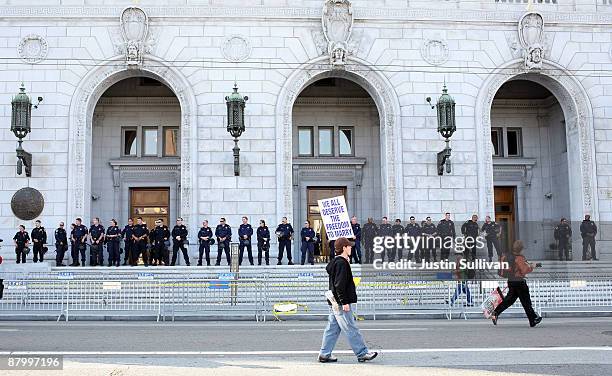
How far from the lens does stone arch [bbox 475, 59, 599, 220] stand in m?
26.5

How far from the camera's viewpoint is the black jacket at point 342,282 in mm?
9609

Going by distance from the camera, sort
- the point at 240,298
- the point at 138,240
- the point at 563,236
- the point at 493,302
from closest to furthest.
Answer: the point at 493,302, the point at 240,298, the point at 138,240, the point at 563,236

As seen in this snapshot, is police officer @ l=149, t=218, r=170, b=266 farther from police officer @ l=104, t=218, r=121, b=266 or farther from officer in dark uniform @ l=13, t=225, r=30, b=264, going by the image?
officer in dark uniform @ l=13, t=225, r=30, b=264

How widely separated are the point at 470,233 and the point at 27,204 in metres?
15.3

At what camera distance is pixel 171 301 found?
57.7ft

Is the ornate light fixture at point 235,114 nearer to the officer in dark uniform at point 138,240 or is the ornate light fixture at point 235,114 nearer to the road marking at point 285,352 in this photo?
the officer in dark uniform at point 138,240

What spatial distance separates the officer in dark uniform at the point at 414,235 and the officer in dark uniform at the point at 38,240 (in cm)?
1219

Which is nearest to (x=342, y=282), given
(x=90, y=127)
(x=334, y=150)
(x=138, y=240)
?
(x=138, y=240)

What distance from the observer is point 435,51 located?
1059 inches

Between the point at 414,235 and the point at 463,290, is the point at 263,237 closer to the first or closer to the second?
the point at 414,235

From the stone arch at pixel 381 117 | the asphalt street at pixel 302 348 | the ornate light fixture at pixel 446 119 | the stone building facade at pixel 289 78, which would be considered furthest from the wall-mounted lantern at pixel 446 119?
the asphalt street at pixel 302 348

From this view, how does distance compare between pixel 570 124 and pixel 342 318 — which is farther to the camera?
pixel 570 124

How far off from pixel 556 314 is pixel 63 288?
40.9 feet

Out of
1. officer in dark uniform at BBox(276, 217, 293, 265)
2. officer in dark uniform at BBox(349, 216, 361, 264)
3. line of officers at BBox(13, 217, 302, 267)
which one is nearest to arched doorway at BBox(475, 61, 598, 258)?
officer in dark uniform at BBox(349, 216, 361, 264)
